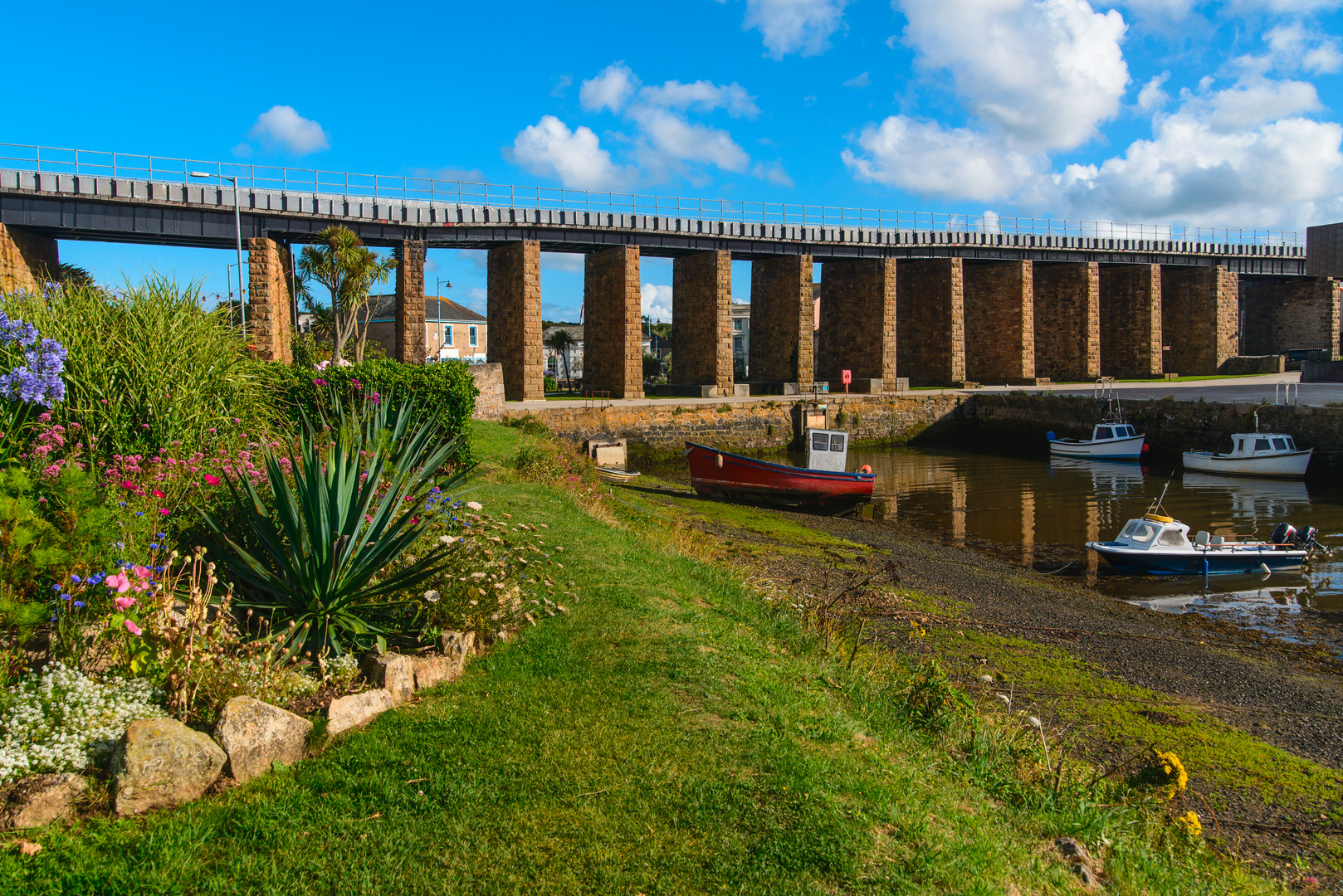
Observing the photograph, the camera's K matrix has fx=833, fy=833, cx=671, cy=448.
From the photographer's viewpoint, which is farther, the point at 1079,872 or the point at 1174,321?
the point at 1174,321

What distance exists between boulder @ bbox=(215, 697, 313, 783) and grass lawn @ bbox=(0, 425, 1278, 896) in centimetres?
13

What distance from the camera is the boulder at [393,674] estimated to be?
491cm

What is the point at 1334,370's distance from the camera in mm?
42219

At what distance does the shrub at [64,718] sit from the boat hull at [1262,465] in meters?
29.8

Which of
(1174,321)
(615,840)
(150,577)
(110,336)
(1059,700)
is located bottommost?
(1059,700)

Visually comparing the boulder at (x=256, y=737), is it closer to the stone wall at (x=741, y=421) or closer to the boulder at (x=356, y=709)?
the boulder at (x=356, y=709)

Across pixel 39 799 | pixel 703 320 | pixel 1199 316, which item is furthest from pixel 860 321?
pixel 39 799

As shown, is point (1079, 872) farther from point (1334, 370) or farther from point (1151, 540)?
point (1334, 370)

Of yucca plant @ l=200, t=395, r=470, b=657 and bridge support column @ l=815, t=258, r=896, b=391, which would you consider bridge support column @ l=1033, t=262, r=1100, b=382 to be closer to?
bridge support column @ l=815, t=258, r=896, b=391

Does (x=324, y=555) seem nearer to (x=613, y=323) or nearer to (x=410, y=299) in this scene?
(x=410, y=299)

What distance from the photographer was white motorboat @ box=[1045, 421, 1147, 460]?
30.1 m

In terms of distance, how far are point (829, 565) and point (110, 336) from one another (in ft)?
33.5

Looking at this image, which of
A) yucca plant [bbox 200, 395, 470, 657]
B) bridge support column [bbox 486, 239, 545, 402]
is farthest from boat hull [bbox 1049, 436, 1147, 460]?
yucca plant [bbox 200, 395, 470, 657]

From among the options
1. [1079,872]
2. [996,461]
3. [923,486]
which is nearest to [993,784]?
[1079,872]
